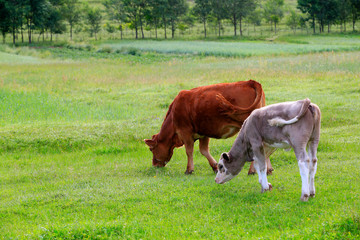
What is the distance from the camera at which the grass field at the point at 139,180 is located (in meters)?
6.60

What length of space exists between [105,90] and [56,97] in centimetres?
331

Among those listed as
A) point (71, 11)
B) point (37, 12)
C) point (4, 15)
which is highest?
point (71, 11)

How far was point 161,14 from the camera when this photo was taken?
299ft

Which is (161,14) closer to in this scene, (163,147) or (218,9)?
(218,9)

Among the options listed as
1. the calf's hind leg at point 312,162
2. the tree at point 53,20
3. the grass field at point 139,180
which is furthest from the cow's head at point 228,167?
the tree at point 53,20

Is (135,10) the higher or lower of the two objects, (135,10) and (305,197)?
the higher

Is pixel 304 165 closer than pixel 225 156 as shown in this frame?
Yes

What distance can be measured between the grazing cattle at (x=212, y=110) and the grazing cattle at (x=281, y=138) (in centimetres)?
147

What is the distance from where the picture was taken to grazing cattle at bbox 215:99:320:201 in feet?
23.4

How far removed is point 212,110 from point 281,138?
259 centimetres

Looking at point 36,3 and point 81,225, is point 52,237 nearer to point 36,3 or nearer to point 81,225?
point 81,225

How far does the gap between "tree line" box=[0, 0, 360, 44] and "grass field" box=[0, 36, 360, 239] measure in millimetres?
61753

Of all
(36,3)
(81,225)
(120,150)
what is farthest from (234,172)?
(36,3)

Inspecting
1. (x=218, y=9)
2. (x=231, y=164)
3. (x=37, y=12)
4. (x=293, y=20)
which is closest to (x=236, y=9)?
(x=218, y=9)
